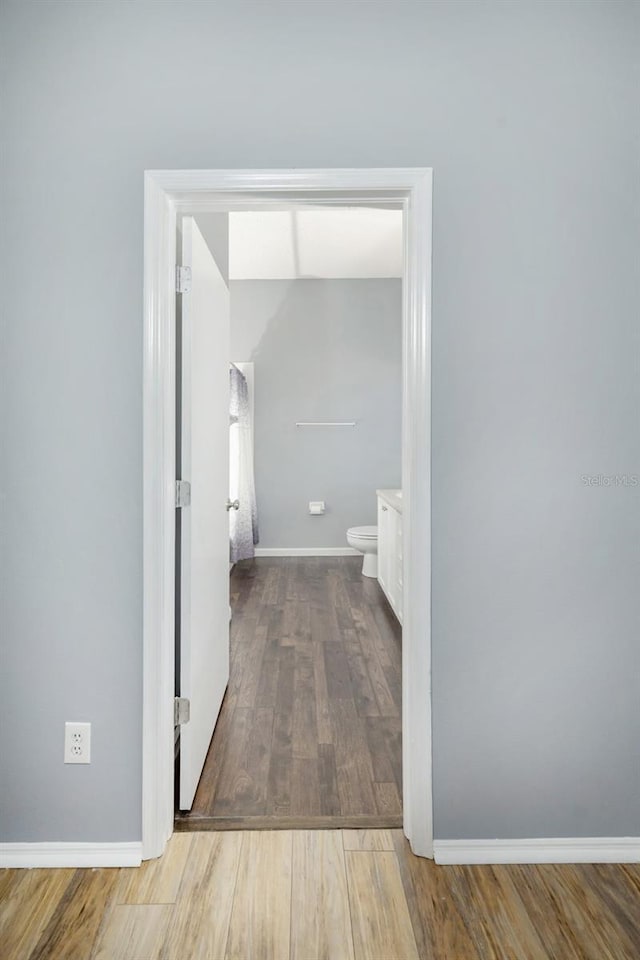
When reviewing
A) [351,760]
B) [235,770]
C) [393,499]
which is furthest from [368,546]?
[235,770]

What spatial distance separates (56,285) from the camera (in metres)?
1.67

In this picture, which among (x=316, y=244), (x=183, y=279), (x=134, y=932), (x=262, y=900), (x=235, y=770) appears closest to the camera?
(x=134, y=932)

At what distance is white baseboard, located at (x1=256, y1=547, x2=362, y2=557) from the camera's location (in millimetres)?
5867

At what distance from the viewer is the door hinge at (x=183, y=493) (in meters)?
1.84

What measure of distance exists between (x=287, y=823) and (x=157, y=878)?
415mm

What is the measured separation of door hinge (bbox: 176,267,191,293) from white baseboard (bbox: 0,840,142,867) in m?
1.66

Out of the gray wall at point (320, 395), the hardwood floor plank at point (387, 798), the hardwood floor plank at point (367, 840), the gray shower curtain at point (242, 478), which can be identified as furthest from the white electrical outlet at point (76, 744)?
the gray wall at point (320, 395)

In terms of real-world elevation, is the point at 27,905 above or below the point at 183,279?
below

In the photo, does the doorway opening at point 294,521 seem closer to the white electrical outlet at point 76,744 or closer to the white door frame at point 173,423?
the white door frame at point 173,423

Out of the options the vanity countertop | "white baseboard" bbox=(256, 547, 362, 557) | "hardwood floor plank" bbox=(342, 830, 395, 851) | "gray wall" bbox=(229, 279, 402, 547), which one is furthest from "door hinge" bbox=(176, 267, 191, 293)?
"white baseboard" bbox=(256, 547, 362, 557)

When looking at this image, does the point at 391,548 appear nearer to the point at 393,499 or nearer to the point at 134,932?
the point at 393,499

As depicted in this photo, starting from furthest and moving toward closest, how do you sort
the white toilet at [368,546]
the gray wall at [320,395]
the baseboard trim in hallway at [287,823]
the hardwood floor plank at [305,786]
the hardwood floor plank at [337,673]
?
the gray wall at [320,395], the white toilet at [368,546], the hardwood floor plank at [337,673], the hardwood floor plank at [305,786], the baseboard trim in hallway at [287,823]

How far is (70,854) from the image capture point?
1.68m

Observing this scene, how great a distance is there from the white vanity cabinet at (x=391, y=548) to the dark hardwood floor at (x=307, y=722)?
6.2 inches
